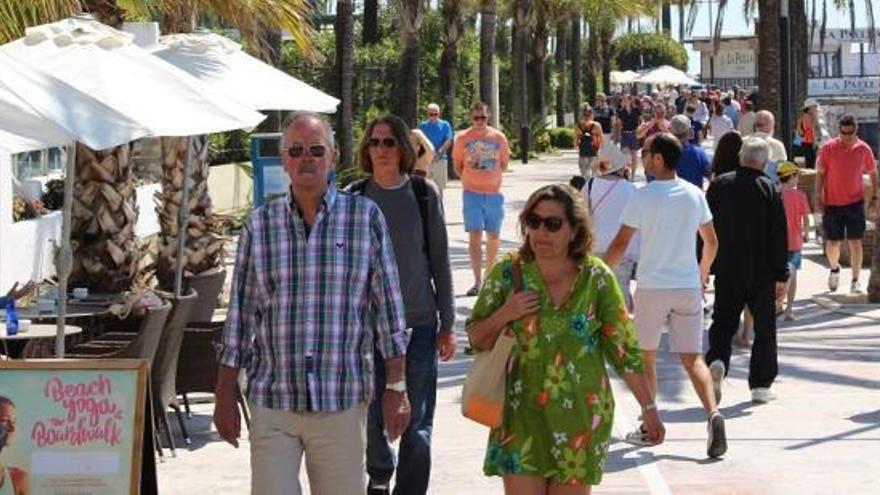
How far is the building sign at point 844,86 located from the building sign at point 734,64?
32.6 meters

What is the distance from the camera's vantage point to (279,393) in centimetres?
581

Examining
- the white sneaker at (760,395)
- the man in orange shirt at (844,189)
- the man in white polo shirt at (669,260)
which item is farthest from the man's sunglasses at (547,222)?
the man in orange shirt at (844,189)

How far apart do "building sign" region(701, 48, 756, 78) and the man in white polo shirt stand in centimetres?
7516

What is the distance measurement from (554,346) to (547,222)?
→ 1.33 feet

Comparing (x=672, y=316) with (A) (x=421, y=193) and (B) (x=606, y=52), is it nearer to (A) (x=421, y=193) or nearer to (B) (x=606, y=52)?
(A) (x=421, y=193)

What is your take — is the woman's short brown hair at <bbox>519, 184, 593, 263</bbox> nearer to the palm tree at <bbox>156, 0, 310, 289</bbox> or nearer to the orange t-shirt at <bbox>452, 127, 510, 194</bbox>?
the palm tree at <bbox>156, 0, 310, 289</bbox>

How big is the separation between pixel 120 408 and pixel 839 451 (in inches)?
187

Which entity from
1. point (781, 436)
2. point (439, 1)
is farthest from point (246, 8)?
point (439, 1)

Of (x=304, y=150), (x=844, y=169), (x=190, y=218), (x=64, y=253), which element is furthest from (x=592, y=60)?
(x=304, y=150)

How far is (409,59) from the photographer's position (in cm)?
3419

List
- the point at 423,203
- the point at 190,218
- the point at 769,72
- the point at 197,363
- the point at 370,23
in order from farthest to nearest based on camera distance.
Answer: the point at 370,23 < the point at 769,72 < the point at 190,218 < the point at 197,363 < the point at 423,203

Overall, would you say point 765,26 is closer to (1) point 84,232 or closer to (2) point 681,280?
(1) point 84,232

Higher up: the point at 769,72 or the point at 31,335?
the point at 769,72

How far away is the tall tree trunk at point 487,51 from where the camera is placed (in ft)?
137
